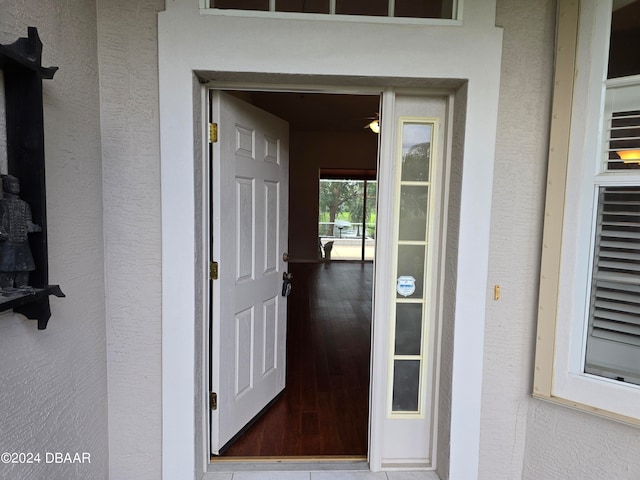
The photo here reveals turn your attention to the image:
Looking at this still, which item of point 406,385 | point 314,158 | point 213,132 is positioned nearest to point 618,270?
point 406,385

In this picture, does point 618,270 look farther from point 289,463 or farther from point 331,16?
point 289,463

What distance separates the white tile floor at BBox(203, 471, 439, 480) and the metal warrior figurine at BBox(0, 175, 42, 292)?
1.45 meters

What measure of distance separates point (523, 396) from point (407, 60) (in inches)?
69.3

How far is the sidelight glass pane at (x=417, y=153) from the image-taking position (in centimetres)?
188

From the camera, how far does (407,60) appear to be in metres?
Answer: 1.65

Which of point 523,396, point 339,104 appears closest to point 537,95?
point 523,396

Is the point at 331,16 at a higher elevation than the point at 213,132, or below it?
higher

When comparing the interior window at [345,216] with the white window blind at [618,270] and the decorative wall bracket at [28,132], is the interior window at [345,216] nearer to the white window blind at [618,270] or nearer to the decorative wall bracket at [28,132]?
the white window blind at [618,270]

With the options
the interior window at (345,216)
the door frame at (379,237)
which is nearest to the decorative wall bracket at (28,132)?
the door frame at (379,237)

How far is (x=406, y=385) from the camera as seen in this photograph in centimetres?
198

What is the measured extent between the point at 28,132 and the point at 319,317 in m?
4.13

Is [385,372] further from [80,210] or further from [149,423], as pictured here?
[80,210]

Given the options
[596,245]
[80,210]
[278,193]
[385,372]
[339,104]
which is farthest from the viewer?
[339,104]

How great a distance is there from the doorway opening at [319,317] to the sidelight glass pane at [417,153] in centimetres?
100
